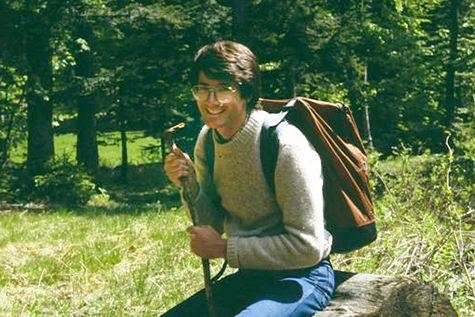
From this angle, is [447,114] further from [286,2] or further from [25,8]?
[25,8]

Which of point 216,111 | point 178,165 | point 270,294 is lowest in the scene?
point 270,294

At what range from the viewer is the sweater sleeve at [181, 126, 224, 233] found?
3.35 m

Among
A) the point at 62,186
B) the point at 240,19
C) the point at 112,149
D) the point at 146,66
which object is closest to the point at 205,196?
the point at 240,19

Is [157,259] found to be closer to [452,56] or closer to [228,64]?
[228,64]

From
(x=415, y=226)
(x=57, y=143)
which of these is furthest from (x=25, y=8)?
(x=57, y=143)

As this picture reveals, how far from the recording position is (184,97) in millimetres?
21969

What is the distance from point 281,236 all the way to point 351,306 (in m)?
0.64

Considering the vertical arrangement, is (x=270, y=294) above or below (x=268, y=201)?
below

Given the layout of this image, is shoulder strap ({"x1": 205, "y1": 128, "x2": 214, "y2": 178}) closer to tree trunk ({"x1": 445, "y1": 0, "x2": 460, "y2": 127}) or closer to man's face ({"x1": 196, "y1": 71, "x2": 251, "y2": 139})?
man's face ({"x1": 196, "y1": 71, "x2": 251, "y2": 139})

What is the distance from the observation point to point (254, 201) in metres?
3.10

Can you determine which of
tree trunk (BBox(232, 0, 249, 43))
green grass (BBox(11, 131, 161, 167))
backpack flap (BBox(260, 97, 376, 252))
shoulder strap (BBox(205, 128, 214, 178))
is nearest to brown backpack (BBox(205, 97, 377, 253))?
backpack flap (BBox(260, 97, 376, 252))

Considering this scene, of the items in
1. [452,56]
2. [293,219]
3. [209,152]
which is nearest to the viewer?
[293,219]

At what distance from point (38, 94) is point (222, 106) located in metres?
15.2

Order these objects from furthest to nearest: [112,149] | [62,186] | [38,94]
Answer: [112,149] < [62,186] < [38,94]
